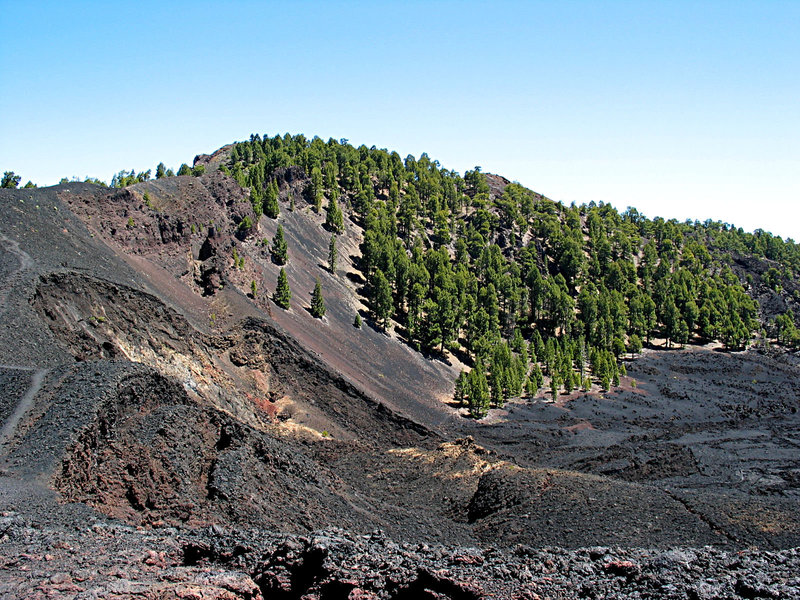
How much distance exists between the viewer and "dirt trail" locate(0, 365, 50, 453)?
23617 mm

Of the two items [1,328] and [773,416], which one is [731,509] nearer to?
[1,328]

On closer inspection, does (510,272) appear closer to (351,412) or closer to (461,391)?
(461,391)

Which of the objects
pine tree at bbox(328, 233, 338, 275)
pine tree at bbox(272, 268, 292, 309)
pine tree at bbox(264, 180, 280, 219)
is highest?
pine tree at bbox(264, 180, 280, 219)

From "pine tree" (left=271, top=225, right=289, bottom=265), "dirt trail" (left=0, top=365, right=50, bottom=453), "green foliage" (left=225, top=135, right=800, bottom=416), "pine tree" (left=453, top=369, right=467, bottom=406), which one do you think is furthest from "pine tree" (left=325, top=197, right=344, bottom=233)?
A: "dirt trail" (left=0, top=365, right=50, bottom=453)

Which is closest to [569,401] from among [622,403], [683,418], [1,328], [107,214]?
[622,403]

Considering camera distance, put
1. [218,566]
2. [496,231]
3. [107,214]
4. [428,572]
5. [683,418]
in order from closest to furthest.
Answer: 1. [428,572]
2. [218,566]
3. [107,214]
4. [683,418]
5. [496,231]

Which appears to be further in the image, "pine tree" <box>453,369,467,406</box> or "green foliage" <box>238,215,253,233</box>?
"green foliage" <box>238,215,253,233</box>

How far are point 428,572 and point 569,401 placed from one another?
2515 inches

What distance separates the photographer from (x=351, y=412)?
169 ft

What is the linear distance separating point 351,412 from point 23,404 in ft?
Answer: 95.7

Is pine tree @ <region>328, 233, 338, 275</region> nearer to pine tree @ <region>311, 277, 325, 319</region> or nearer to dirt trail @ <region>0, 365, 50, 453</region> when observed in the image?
pine tree @ <region>311, 277, 325, 319</region>

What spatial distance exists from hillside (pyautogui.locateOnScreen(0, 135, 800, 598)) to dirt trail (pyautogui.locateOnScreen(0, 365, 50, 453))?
11 centimetres

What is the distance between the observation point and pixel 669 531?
96.0ft

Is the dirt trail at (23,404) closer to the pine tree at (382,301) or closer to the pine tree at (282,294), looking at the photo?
the pine tree at (282,294)
